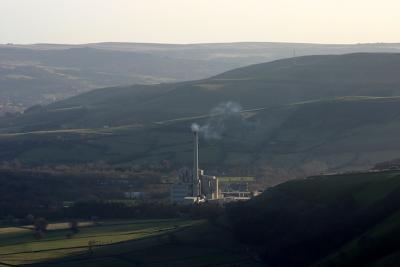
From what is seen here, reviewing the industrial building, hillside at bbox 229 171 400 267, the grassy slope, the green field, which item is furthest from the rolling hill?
the green field

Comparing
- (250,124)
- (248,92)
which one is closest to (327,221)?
(250,124)

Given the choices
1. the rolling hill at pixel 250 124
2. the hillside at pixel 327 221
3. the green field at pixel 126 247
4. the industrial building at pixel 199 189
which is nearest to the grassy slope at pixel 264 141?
the rolling hill at pixel 250 124

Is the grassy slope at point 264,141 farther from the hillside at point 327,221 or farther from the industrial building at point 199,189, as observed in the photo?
the hillside at point 327,221

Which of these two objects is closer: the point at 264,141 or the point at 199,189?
the point at 199,189

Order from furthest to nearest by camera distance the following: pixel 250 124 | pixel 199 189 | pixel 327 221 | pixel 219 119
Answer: pixel 219 119, pixel 250 124, pixel 199 189, pixel 327 221

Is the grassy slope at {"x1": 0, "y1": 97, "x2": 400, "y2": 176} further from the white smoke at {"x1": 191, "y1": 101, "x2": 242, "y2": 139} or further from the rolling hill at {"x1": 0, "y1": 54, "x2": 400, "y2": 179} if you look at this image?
the white smoke at {"x1": 191, "y1": 101, "x2": 242, "y2": 139}

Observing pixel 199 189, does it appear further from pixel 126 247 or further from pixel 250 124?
pixel 250 124

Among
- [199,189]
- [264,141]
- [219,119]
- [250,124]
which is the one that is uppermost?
[219,119]
